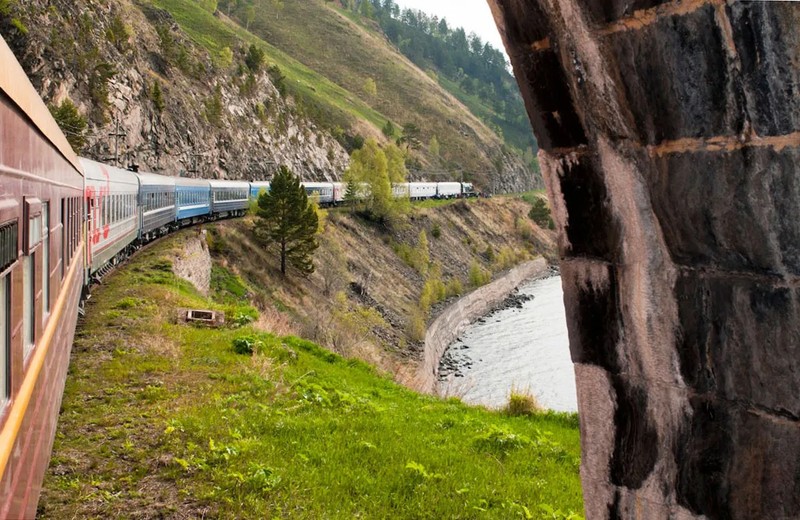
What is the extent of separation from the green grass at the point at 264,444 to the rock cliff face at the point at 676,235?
443 cm

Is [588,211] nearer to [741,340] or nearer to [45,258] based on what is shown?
[741,340]

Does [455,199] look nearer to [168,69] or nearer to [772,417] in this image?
[168,69]

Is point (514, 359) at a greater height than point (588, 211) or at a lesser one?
lesser

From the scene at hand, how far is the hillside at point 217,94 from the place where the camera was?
4262cm

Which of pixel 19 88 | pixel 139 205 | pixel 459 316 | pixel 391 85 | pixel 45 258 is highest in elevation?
pixel 391 85

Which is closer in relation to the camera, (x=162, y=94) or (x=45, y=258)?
(x=45, y=258)

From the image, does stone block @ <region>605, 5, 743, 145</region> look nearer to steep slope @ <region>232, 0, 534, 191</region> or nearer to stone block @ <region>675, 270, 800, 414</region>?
stone block @ <region>675, 270, 800, 414</region>

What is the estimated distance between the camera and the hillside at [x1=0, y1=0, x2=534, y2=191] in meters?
42.6

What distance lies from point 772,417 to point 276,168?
215 feet

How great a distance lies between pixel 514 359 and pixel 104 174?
83.2 feet

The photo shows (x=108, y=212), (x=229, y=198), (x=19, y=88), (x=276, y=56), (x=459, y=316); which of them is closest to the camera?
(x=19, y=88)

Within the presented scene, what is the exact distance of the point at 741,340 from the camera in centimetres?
182

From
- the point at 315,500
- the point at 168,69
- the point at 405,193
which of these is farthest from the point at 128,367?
the point at 168,69

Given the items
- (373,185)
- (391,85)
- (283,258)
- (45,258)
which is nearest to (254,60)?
(373,185)
